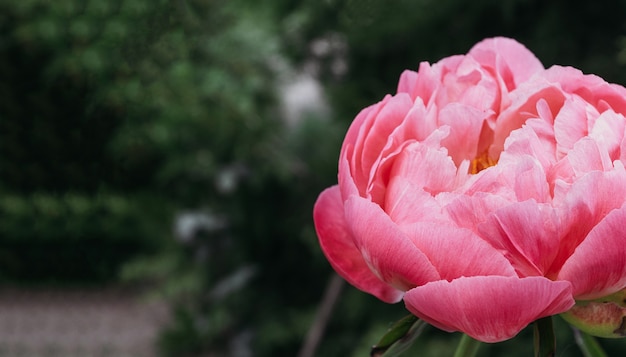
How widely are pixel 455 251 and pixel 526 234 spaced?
0.03 metres

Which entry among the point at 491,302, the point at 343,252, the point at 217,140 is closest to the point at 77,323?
the point at 217,140

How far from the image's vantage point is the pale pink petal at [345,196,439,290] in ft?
1.11

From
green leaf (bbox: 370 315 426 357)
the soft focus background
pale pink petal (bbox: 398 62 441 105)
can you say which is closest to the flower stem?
green leaf (bbox: 370 315 426 357)

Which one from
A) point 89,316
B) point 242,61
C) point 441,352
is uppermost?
point 89,316

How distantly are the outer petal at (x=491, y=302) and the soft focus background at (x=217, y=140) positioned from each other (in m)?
0.40

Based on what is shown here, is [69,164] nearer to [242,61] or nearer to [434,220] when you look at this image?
[242,61]

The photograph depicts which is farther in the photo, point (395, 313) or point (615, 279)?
point (395, 313)

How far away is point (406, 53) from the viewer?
4.07 ft

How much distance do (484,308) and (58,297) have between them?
3.98 meters

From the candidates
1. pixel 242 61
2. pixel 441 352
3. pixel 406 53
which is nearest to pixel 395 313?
pixel 441 352

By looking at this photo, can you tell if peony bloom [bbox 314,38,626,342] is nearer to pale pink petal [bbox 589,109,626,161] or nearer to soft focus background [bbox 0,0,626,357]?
pale pink petal [bbox 589,109,626,161]

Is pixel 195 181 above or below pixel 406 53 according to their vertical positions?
above

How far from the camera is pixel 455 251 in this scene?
0.33m

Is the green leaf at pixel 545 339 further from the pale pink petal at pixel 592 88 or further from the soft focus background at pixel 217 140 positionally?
the soft focus background at pixel 217 140
